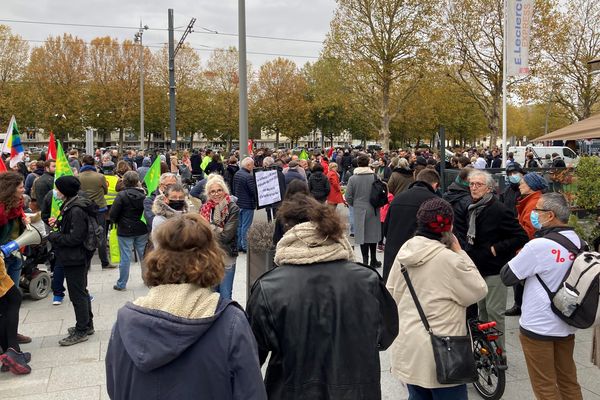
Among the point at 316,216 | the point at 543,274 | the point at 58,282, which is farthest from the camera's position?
the point at 58,282

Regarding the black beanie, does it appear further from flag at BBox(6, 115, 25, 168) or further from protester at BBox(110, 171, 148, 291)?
flag at BBox(6, 115, 25, 168)

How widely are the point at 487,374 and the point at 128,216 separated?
5.18m

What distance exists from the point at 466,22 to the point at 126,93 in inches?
1148

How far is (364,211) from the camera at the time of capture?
855 cm

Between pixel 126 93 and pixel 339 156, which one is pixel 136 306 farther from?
pixel 126 93

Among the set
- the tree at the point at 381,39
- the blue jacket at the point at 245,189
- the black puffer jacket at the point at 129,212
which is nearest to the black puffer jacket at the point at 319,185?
the blue jacket at the point at 245,189

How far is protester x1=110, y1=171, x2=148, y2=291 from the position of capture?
7246 mm

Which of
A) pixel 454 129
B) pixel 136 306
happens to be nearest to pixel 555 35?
pixel 454 129

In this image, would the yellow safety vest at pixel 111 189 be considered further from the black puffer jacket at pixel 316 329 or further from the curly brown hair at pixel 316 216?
the black puffer jacket at pixel 316 329

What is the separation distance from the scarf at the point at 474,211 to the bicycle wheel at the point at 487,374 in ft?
→ 3.14

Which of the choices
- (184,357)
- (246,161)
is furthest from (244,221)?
(184,357)

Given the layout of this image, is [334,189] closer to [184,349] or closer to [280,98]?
[184,349]

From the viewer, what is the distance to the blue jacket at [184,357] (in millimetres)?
1866

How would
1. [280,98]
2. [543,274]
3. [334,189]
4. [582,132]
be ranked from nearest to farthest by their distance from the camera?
[543,274] → [582,132] → [334,189] → [280,98]
